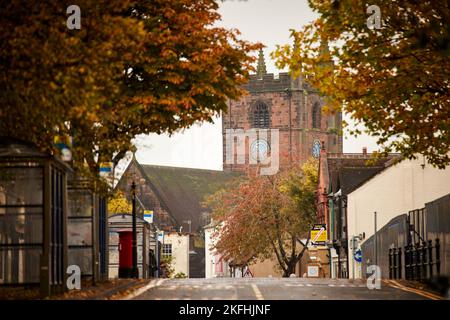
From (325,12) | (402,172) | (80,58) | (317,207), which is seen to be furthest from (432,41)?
(317,207)

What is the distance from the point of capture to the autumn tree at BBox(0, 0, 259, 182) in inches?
917

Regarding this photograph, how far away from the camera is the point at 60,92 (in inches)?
922

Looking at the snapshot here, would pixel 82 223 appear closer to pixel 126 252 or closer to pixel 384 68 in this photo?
pixel 384 68

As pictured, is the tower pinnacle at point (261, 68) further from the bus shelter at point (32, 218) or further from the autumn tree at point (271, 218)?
the bus shelter at point (32, 218)

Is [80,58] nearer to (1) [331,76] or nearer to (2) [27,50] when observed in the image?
(2) [27,50]

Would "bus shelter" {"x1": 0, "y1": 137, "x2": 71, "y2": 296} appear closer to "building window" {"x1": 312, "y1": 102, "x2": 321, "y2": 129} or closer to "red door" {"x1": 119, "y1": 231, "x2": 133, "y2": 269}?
"red door" {"x1": 119, "y1": 231, "x2": 133, "y2": 269}

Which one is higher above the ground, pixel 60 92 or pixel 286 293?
pixel 60 92

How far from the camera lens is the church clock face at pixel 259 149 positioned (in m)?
157

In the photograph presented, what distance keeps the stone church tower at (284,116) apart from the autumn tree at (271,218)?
6046 cm

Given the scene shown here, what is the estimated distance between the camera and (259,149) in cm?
16125

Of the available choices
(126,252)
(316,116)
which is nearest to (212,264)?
(316,116)

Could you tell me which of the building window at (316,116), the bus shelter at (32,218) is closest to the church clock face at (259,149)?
the building window at (316,116)
